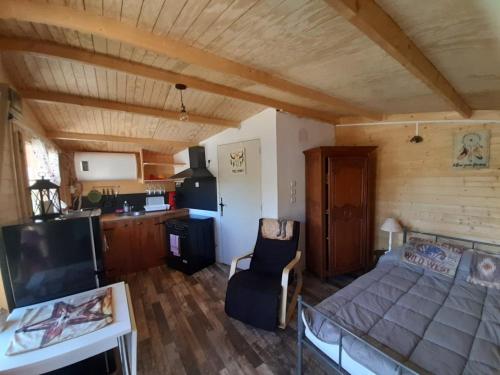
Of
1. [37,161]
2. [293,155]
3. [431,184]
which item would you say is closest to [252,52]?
[293,155]

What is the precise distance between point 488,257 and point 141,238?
4.47 m

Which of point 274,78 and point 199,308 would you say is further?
point 199,308

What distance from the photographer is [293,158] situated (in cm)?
318

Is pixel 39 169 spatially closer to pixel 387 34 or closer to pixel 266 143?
pixel 266 143

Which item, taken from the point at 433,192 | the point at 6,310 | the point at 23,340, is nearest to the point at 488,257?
the point at 433,192

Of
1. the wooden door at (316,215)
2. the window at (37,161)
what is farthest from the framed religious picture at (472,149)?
the window at (37,161)

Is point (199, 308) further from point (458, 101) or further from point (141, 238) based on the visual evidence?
→ point (458, 101)

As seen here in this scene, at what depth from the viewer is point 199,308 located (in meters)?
2.62

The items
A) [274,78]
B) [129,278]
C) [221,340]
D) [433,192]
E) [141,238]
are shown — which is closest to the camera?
[274,78]

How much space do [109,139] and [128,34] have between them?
2392 millimetres

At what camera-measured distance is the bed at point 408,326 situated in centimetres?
127

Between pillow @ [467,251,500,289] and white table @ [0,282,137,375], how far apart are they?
300 centimetres

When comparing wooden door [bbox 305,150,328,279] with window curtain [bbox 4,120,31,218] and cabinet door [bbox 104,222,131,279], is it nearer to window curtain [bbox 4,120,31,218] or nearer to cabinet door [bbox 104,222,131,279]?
cabinet door [bbox 104,222,131,279]

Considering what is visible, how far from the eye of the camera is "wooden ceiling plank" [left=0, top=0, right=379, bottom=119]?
1103 mm
